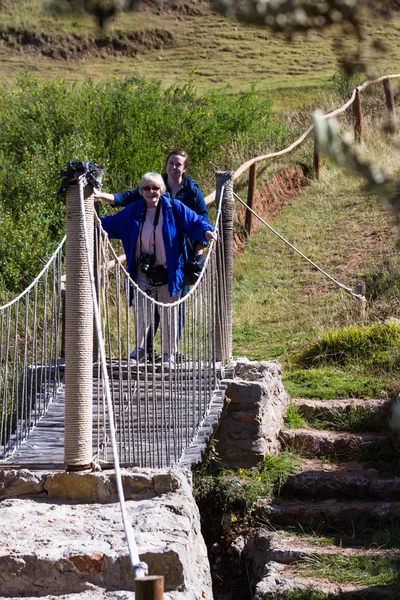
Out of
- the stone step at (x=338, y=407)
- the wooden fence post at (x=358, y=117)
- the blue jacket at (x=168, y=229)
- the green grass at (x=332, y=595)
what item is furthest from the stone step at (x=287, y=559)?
the wooden fence post at (x=358, y=117)

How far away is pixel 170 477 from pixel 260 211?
28.1ft

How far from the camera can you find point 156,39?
3903cm

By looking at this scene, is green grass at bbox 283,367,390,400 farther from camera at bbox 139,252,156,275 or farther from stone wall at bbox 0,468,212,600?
stone wall at bbox 0,468,212,600

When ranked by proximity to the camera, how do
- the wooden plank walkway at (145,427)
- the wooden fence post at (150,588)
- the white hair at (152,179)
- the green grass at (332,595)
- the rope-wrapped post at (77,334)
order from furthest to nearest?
the white hair at (152,179)
the green grass at (332,595)
the wooden plank walkway at (145,427)
the rope-wrapped post at (77,334)
the wooden fence post at (150,588)

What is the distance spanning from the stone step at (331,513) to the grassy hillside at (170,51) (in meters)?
24.3

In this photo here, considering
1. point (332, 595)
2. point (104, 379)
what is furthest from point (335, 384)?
point (104, 379)

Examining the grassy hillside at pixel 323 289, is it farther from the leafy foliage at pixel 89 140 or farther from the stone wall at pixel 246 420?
the leafy foliage at pixel 89 140

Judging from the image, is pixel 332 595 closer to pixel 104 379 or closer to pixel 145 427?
pixel 145 427

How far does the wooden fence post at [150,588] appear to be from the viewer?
2.62 metres

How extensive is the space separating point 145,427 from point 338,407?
2.84 m

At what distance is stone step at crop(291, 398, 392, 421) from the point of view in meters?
7.79

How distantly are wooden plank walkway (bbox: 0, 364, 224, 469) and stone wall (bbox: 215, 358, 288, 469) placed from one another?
0.64 meters

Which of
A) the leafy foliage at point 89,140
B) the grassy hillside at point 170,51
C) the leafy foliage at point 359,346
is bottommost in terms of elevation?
the leafy foliage at point 359,346

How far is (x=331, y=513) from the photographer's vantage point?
22.0 feet
